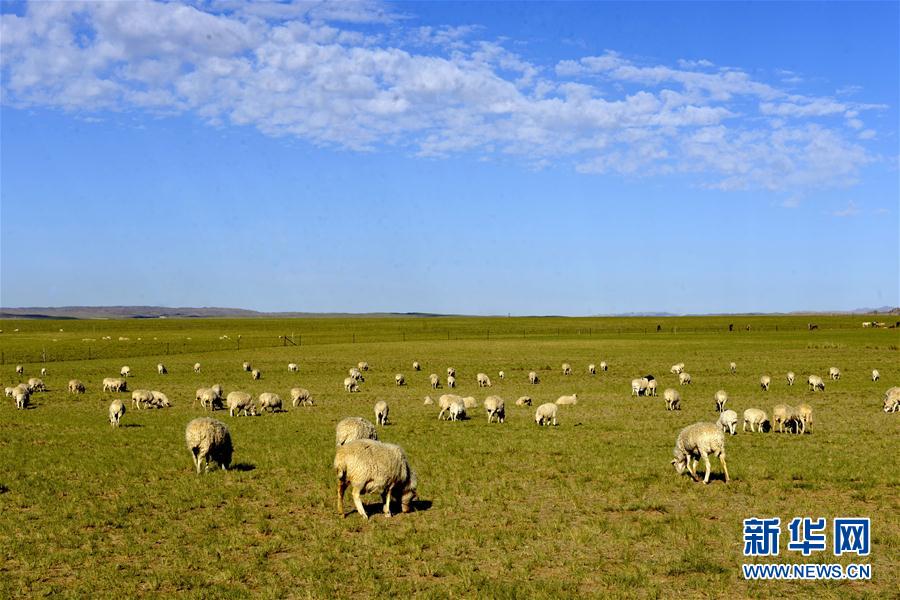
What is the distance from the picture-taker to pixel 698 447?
17.5 meters

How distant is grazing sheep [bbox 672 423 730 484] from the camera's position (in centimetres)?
1723

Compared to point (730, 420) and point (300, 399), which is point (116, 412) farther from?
point (730, 420)

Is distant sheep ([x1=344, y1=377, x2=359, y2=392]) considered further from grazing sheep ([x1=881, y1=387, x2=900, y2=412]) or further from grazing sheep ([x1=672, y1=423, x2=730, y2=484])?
grazing sheep ([x1=881, y1=387, x2=900, y2=412])

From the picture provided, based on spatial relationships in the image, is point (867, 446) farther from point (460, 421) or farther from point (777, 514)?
point (460, 421)

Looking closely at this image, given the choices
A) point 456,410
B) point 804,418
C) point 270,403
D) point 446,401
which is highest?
point 804,418

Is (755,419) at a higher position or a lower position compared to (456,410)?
higher

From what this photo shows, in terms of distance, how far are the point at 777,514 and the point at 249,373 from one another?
149 ft

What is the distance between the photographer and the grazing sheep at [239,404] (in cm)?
3118

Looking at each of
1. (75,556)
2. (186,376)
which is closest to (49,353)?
(186,376)

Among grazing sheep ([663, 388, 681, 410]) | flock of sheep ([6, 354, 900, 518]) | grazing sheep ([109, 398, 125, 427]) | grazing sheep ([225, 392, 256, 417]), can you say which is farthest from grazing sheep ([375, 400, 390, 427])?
grazing sheep ([663, 388, 681, 410])

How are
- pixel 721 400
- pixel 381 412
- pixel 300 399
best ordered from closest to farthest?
pixel 381 412 < pixel 721 400 < pixel 300 399

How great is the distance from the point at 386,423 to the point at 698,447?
1433cm

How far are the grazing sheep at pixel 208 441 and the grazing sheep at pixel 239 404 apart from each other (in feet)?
38.7

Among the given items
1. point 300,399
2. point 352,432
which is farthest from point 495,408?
point 300,399
